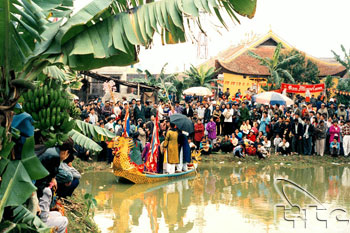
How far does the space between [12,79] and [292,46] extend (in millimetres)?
31881

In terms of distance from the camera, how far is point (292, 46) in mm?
35406

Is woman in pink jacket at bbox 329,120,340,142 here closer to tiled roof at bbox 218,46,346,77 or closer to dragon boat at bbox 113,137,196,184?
dragon boat at bbox 113,137,196,184

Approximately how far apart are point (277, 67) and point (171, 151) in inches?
638

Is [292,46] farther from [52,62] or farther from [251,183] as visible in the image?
[52,62]

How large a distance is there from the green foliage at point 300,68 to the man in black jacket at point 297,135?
1078 cm

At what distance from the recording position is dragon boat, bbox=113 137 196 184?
1285cm

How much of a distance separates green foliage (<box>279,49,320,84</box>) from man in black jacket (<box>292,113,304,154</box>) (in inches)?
424

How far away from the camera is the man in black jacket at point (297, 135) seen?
19.5 meters

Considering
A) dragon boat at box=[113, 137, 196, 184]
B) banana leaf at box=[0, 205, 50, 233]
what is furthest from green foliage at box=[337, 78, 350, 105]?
banana leaf at box=[0, 205, 50, 233]

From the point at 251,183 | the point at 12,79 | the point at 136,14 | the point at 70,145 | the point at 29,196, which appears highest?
the point at 136,14

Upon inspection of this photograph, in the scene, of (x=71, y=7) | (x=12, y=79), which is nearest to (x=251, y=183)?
(x=71, y=7)

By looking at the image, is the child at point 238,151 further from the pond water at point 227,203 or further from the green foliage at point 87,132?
the green foliage at point 87,132

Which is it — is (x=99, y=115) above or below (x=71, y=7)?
below

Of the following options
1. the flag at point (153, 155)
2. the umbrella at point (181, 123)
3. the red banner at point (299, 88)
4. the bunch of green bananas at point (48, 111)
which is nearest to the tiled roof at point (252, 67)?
the red banner at point (299, 88)
